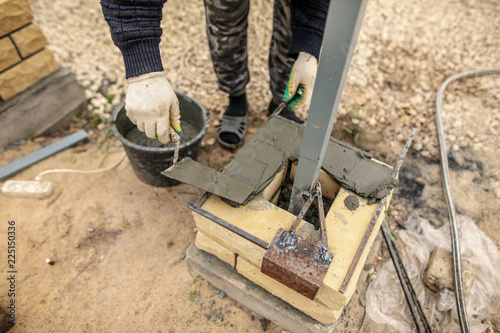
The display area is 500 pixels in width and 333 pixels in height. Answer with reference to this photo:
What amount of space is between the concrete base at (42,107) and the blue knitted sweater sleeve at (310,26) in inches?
88.3

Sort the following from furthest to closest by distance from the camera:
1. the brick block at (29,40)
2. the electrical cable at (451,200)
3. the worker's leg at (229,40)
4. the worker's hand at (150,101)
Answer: the brick block at (29,40), the worker's leg at (229,40), the electrical cable at (451,200), the worker's hand at (150,101)

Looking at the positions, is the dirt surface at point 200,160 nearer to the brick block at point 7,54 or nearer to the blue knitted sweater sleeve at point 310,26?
the brick block at point 7,54

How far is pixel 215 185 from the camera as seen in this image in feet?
4.87

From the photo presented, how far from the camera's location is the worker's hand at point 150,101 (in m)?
1.56

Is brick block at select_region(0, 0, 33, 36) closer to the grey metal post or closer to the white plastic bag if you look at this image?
the grey metal post

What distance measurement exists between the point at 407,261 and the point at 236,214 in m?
1.38

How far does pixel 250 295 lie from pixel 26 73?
2.63 metres

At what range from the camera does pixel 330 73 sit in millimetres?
1113

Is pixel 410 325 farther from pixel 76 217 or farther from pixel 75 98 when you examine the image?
pixel 75 98

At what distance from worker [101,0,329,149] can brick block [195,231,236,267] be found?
602mm

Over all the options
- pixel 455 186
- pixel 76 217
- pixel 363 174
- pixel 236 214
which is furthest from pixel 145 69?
pixel 455 186

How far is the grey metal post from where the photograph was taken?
994mm

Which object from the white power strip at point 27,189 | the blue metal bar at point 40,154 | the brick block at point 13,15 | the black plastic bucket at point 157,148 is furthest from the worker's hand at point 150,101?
the brick block at point 13,15

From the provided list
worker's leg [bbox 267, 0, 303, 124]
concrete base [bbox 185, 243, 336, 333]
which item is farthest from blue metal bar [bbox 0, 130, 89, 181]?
worker's leg [bbox 267, 0, 303, 124]
